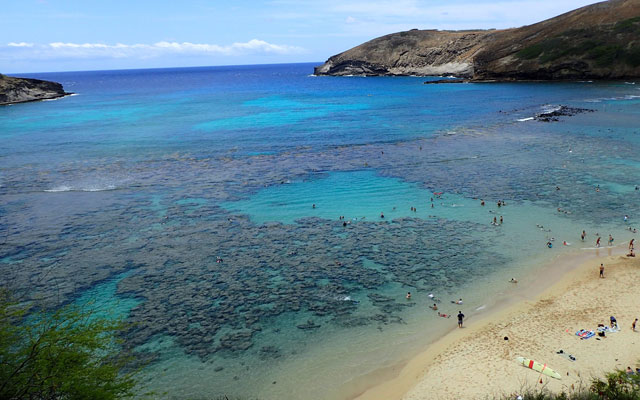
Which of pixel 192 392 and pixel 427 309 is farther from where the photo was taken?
pixel 427 309

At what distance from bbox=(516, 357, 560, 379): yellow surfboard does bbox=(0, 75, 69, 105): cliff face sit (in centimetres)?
17377

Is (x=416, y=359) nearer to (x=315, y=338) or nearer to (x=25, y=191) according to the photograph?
(x=315, y=338)

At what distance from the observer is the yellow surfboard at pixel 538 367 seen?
2214 centimetres

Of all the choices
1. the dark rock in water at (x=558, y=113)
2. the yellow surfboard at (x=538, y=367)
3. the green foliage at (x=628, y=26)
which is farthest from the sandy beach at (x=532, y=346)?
the green foliage at (x=628, y=26)

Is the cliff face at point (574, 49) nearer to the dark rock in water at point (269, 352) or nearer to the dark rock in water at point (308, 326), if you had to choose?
the dark rock in water at point (308, 326)

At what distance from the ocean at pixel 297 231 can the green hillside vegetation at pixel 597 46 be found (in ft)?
222

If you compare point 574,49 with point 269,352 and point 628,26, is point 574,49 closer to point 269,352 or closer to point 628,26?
point 628,26

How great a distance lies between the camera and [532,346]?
24.8 meters

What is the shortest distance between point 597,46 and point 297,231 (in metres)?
151

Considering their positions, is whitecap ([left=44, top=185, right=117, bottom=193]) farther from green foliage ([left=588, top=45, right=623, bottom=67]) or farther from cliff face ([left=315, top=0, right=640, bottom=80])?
green foliage ([left=588, top=45, right=623, bottom=67])

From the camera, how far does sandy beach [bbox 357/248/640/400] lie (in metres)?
22.1

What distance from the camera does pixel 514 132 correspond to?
3169 inches

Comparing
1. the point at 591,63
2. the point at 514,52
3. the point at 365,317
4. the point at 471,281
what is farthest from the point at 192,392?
the point at 514,52

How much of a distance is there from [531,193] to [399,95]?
102m
